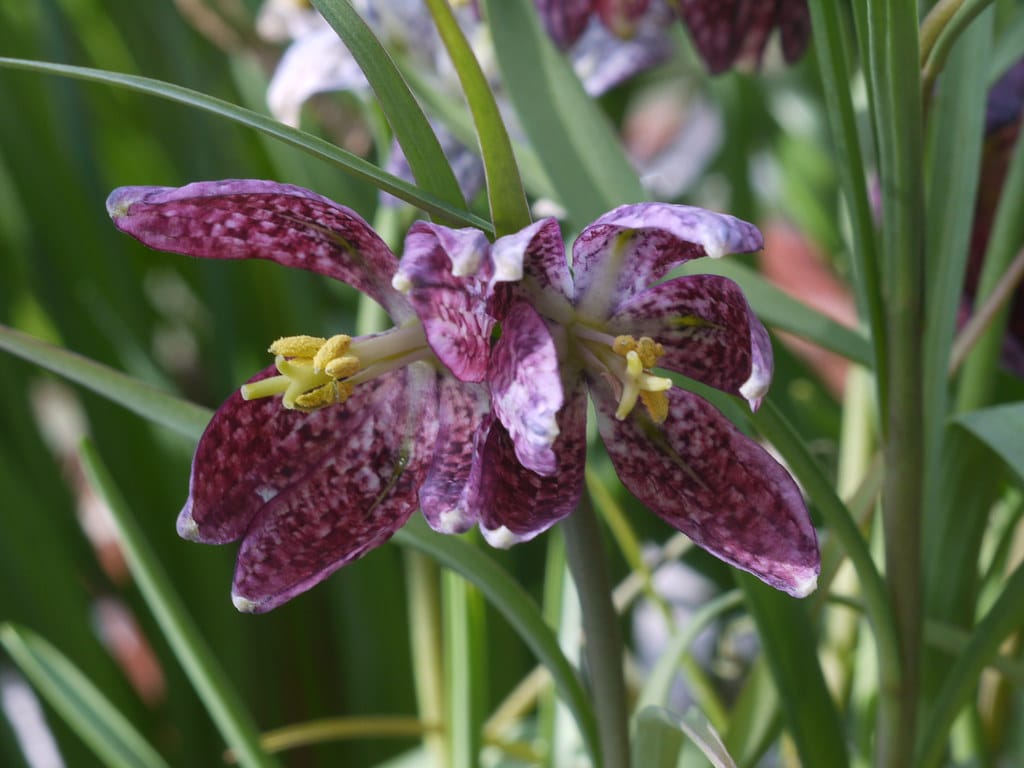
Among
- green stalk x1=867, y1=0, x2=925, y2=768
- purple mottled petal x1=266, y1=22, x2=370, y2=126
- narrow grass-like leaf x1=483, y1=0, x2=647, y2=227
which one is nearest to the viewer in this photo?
green stalk x1=867, y1=0, x2=925, y2=768

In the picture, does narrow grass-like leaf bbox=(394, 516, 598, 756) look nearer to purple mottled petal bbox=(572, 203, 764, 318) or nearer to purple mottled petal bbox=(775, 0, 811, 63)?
purple mottled petal bbox=(572, 203, 764, 318)

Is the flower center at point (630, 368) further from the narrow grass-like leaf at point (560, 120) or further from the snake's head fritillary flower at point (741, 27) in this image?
the snake's head fritillary flower at point (741, 27)

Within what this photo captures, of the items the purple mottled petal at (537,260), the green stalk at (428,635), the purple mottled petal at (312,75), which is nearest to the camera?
the purple mottled petal at (537,260)

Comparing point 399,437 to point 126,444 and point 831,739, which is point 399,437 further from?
point 126,444

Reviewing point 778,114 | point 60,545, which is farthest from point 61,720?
point 778,114

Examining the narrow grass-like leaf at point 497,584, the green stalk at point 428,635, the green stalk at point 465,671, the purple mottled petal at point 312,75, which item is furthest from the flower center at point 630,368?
the green stalk at point 428,635

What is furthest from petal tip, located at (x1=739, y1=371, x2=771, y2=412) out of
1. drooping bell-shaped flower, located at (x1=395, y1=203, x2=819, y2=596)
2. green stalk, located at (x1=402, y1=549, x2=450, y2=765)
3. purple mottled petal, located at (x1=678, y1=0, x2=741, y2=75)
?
green stalk, located at (x1=402, y1=549, x2=450, y2=765)
